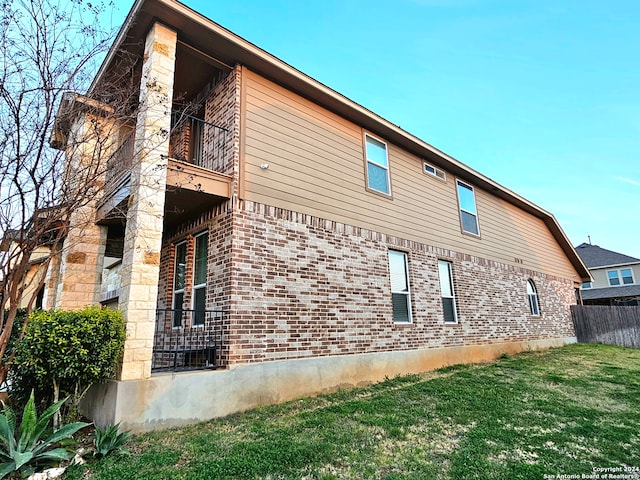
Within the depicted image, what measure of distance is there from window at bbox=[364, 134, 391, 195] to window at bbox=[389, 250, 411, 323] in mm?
1659

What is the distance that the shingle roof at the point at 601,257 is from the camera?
26734 millimetres

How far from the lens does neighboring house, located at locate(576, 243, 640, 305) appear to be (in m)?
25.2

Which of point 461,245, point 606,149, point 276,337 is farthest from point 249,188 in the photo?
point 606,149

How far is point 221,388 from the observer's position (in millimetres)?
5258

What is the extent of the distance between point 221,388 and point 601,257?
3271 cm

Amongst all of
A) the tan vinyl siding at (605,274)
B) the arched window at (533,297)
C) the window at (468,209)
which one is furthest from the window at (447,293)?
the tan vinyl siding at (605,274)

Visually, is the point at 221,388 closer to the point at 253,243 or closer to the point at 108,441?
the point at 108,441

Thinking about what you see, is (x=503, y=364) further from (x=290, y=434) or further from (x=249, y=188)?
(x=249, y=188)

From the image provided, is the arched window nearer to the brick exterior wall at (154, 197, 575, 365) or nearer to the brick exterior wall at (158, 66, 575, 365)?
the brick exterior wall at (154, 197, 575, 365)

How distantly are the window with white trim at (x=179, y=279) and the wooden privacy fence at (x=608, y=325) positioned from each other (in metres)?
16.1

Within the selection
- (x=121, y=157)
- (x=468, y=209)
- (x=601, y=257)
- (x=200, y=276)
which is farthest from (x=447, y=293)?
(x=601, y=257)

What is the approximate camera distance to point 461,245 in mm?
10891

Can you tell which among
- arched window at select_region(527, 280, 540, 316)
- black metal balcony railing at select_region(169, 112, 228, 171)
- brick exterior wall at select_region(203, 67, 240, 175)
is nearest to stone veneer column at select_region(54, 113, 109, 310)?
black metal balcony railing at select_region(169, 112, 228, 171)

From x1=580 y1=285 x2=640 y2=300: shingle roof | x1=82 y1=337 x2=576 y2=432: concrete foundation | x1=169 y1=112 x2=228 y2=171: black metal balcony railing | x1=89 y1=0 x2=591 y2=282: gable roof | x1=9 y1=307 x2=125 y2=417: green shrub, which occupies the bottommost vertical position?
x1=82 y1=337 x2=576 y2=432: concrete foundation
